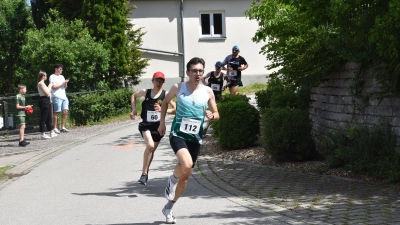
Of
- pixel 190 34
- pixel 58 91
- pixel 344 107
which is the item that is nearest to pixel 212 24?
pixel 190 34

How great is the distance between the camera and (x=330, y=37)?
10914 mm

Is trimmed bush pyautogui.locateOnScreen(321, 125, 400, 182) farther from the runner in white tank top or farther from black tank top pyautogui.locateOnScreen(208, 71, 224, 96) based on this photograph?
black tank top pyautogui.locateOnScreen(208, 71, 224, 96)

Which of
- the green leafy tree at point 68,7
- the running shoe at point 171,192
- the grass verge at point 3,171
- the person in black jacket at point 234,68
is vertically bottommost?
the grass verge at point 3,171

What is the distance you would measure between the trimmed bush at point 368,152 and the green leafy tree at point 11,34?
23693 mm

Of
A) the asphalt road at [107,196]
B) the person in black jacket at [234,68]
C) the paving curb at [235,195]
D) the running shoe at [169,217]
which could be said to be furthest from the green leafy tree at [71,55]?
the running shoe at [169,217]

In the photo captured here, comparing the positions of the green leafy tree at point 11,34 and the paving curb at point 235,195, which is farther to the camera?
the green leafy tree at point 11,34

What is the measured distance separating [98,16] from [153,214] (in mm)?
17962

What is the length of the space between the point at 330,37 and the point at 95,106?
41.1 ft

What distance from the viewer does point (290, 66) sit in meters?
12.5

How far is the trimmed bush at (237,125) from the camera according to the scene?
45.6 ft

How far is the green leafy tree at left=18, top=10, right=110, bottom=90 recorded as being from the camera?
904 inches

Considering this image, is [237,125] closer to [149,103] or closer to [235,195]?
[149,103]

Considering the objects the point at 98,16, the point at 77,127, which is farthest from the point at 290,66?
the point at 98,16

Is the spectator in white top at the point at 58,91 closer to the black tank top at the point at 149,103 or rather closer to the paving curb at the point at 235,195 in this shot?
the paving curb at the point at 235,195
